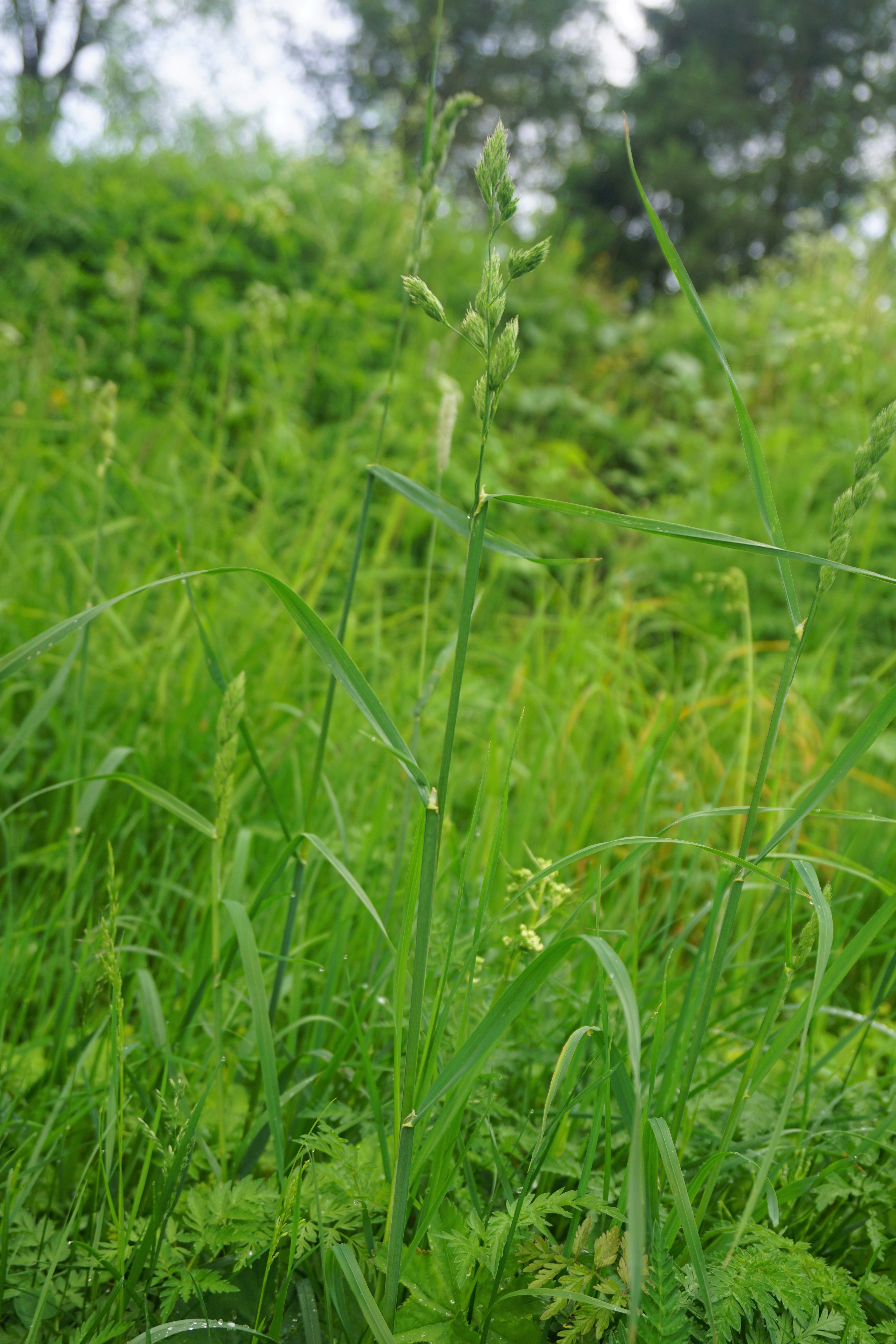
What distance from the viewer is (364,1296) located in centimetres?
62

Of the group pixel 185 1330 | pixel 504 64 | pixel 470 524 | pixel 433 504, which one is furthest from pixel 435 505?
pixel 504 64

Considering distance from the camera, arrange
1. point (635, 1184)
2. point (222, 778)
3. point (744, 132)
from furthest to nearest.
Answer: point (744, 132) < point (222, 778) < point (635, 1184)

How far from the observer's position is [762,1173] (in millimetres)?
546

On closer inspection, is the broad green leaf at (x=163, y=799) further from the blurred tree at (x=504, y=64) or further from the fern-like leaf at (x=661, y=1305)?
the blurred tree at (x=504, y=64)

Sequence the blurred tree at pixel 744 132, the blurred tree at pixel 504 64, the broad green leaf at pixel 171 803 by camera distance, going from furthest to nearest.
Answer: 1. the blurred tree at pixel 504 64
2. the blurred tree at pixel 744 132
3. the broad green leaf at pixel 171 803

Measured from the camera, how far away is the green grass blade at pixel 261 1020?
0.71 meters

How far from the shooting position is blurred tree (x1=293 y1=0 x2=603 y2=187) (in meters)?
19.6

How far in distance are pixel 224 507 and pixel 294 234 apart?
304cm

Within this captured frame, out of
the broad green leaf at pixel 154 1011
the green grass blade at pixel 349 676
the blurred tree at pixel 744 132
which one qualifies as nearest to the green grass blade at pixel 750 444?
the green grass blade at pixel 349 676

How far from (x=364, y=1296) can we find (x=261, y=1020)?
0.22m

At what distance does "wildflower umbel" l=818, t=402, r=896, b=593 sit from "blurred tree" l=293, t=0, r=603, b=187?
2164 cm

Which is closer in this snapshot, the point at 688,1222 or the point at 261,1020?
the point at 688,1222

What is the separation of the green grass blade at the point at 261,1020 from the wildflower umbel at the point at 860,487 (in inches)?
22.3

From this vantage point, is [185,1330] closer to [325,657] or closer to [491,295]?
[325,657]
